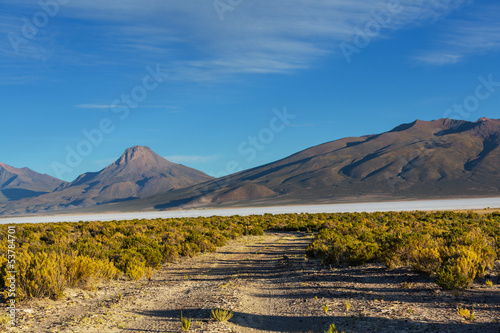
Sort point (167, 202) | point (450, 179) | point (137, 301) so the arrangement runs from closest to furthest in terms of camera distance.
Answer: point (137, 301)
point (450, 179)
point (167, 202)

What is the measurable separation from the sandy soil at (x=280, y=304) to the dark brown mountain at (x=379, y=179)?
124m

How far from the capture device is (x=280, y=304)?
26.8 feet

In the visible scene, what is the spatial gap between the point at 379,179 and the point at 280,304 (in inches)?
6040

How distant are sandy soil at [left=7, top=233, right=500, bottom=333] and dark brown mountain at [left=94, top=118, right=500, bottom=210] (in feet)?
406

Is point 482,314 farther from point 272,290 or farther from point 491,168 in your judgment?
point 491,168

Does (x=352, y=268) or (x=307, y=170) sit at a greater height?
(x=307, y=170)

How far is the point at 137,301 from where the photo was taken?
28.1ft

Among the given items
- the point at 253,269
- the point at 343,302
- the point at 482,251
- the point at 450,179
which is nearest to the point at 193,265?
the point at 253,269

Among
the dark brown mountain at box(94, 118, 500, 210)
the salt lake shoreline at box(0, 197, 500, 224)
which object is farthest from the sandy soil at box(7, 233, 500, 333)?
the dark brown mountain at box(94, 118, 500, 210)

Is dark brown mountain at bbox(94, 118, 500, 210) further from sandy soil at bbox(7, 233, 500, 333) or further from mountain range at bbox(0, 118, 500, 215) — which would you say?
sandy soil at bbox(7, 233, 500, 333)

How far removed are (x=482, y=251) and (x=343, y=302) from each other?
3964 millimetres

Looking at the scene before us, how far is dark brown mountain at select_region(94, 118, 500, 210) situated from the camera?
138 metres

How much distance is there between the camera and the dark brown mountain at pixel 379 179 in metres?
138

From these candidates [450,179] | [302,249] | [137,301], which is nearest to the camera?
[137,301]
